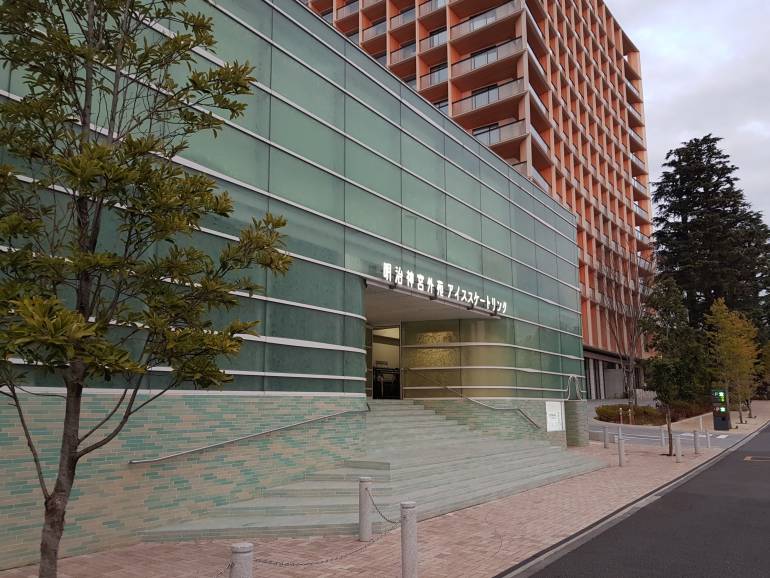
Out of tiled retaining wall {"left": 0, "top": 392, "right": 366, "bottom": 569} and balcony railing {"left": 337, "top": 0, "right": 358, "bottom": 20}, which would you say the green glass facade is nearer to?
tiled retaining wall {"left": 0, "top": 392, "right": 366, "bottom": 569}

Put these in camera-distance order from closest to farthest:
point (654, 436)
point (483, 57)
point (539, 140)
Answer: point (654, 436) → point (539, 140) → point (483, 57)

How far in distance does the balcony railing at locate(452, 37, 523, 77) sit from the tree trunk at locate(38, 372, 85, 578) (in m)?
37.4

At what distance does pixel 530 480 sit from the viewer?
14.1 m

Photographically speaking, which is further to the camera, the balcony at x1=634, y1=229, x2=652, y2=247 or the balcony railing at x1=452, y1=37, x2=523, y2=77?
the balcony at x1=634, y1=229, x2=652, y2=247

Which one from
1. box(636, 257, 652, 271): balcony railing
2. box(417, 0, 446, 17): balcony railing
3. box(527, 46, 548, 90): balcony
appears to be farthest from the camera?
box(636, 257, 652, 271): balcony railing

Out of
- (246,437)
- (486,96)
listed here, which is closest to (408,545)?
(246,437)

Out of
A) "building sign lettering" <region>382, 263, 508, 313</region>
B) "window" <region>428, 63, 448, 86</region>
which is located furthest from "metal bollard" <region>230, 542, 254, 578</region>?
"window" <region>428, 63, 448, 86</region>

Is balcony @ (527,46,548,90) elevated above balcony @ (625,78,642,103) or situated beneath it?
situated beneath

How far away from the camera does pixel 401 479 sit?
1154 cm

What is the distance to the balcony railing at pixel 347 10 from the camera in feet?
159

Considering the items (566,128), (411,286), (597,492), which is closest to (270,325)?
(411,286)

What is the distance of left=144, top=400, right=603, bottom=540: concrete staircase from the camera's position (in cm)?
902

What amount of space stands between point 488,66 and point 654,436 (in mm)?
23804

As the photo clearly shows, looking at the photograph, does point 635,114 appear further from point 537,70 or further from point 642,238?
point 537,70
